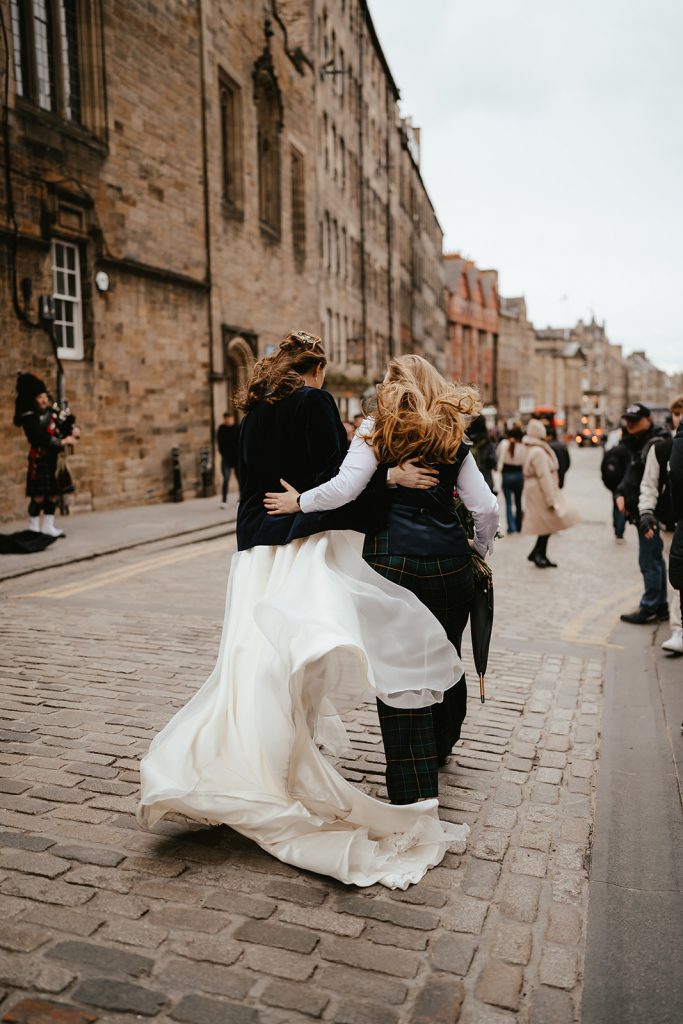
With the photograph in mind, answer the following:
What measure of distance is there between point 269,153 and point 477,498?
2579 cm

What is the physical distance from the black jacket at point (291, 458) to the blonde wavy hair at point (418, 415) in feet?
0.71

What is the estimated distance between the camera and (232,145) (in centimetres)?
2386

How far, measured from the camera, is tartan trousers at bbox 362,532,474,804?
3.42 meters

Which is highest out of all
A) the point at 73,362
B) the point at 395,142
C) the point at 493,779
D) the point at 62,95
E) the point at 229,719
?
the point at 395,142

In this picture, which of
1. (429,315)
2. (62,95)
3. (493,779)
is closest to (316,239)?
(62,95)

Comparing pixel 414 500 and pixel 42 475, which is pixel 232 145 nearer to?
pixel 42 475

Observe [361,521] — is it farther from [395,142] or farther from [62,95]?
[395,142]

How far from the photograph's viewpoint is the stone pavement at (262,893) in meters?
2.50

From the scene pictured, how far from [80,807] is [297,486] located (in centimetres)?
161

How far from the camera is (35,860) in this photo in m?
3.22

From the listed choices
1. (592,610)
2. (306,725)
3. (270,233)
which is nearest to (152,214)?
(270,233)

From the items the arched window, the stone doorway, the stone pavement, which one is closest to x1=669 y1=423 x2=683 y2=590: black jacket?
the stone pavement

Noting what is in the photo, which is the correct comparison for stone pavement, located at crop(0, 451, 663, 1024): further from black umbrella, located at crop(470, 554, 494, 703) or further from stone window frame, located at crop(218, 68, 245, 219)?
stone window frame, located at crop(218, 68, 245, 219)

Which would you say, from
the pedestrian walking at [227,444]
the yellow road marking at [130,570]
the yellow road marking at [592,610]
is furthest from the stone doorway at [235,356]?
the yellow road marking at [592,610]
